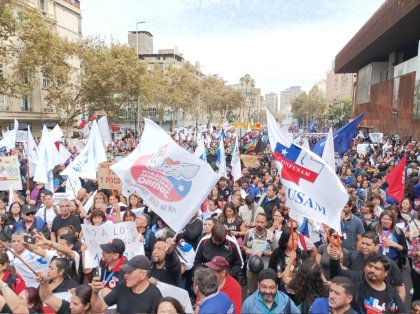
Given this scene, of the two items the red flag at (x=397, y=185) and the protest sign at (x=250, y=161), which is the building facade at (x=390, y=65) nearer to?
the protest sign at (x=250, y=161)

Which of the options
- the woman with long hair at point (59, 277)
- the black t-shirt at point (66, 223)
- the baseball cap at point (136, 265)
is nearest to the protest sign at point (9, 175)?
the black t-shirt at point (66, 223)

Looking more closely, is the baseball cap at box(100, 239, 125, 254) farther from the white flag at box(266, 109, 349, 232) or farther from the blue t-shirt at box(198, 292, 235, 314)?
the white flag at box(266, 109, 349, 232)

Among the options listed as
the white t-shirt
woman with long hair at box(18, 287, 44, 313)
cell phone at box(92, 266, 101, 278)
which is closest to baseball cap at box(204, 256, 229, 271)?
cell phone at box(92, 266, 101, 278)

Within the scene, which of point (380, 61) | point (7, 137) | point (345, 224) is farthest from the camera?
point (380, 61)

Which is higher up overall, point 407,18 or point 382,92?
point 407,18

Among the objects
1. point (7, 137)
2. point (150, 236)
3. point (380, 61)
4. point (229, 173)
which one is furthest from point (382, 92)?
point (150, 236)

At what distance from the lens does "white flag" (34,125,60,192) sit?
29.2ft

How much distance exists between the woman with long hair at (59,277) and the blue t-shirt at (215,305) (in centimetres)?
146

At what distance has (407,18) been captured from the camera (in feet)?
83.2

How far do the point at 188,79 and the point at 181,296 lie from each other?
176ft

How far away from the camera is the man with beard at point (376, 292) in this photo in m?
3.58

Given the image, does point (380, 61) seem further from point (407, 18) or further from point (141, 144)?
point (141, 144)

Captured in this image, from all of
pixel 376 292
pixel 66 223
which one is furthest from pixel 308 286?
pixel 66 223

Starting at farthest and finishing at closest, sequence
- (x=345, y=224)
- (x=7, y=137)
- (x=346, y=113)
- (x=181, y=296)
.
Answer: (x=346, y=113) → (x=7, y=137) → (x=345, y=224) → (x=181, y=296)
